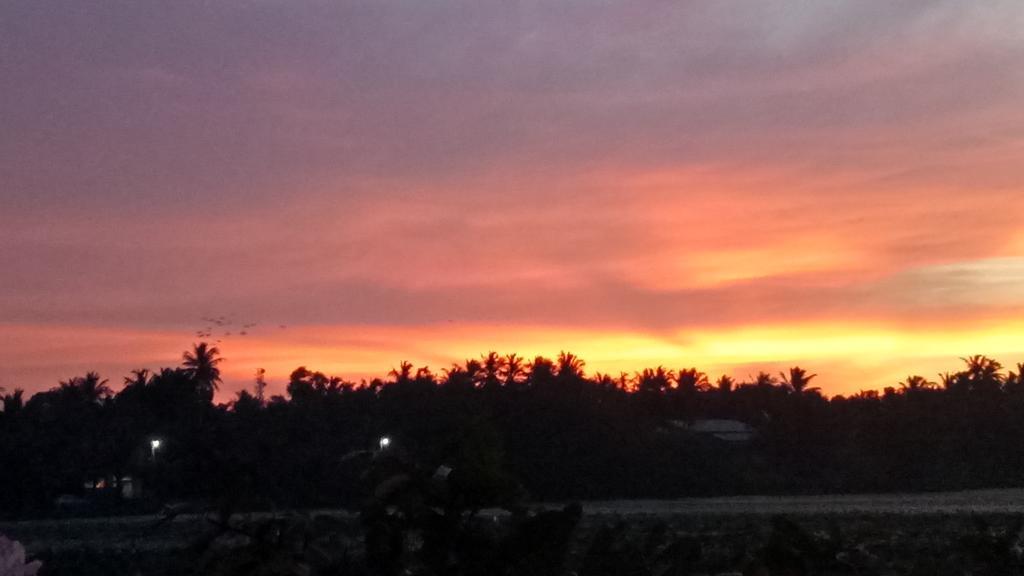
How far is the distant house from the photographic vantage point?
79.8m

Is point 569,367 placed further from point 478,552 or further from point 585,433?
point 478,552

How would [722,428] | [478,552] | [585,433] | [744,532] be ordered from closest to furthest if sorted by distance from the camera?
1. [478,552]
2. [744,532]
3. [585,433]
4. [722,428]

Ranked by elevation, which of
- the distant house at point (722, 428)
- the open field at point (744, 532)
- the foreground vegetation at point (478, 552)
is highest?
the distant house at point (722, 428)

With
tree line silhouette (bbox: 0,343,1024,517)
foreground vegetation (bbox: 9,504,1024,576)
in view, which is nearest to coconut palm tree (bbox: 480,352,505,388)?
tree line silhouette (bbox: 0,343,1024,517)

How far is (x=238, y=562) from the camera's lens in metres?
3.41

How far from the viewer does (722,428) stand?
86250 millimetres

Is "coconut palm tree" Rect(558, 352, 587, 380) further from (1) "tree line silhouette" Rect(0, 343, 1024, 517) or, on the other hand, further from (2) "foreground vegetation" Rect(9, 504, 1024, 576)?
(2) "foreground vegetation" Rect(9, 504, 1024, 576)

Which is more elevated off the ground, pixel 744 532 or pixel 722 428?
pixel 722 428

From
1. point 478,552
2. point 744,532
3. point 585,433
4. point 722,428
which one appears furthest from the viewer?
point 722,428

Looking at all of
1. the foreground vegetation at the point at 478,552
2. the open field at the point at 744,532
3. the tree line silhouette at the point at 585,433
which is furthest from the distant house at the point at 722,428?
the foreground vegetation at the point at 478,552

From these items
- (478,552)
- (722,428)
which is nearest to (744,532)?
(478,552)

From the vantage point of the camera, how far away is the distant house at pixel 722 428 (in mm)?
79812

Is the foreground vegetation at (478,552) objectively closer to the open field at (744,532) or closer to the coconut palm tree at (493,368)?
the open field at (744,532)

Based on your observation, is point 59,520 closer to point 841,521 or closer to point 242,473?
point 841,521
